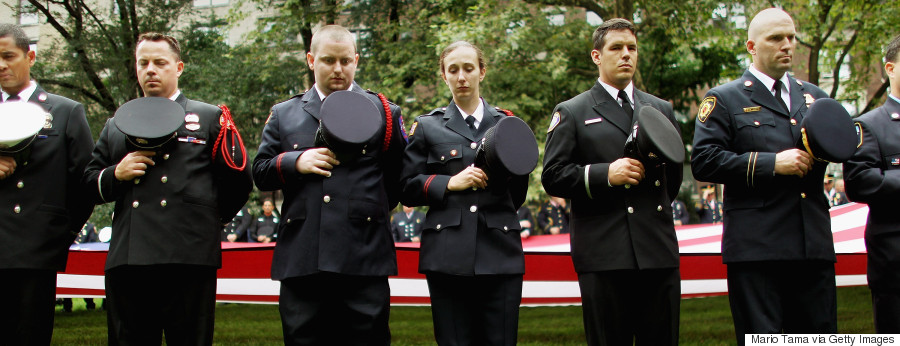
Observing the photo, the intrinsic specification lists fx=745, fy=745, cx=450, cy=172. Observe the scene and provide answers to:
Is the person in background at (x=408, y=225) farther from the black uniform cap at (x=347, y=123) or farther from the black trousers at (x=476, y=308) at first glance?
the black uniform cap at (x=347, y=123)

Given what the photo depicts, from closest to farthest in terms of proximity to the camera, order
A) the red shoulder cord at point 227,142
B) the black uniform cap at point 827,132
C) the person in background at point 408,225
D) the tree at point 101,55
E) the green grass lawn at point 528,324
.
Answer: the black uniform cap at point 827,132, the red shoulder cord at point 227,142, the green grass lawn at point 528,324, the person in background at point 408,225, the tree at point 101,55

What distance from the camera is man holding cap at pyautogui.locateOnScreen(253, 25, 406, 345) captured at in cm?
352

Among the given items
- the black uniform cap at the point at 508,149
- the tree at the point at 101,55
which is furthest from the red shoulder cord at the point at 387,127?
the tree at the point at 101,55

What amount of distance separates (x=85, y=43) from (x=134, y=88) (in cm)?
158

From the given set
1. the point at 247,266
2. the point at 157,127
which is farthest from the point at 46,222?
the point at 247,266

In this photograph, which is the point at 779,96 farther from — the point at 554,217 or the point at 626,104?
the point at 554,217

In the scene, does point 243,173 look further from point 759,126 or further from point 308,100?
point 759,126

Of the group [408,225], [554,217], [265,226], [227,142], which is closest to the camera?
[227,142]

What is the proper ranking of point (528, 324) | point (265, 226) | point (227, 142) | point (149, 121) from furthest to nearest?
point (265, 226) < point (528, 324) < point (227, 142) < point (149, 121)

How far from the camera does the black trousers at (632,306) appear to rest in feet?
11.8

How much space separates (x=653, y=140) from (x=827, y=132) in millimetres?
889

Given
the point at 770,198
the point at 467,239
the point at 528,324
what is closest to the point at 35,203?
the point at 467,239

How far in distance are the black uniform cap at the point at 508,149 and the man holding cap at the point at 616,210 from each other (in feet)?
0.85

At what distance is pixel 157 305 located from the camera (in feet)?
11.9
